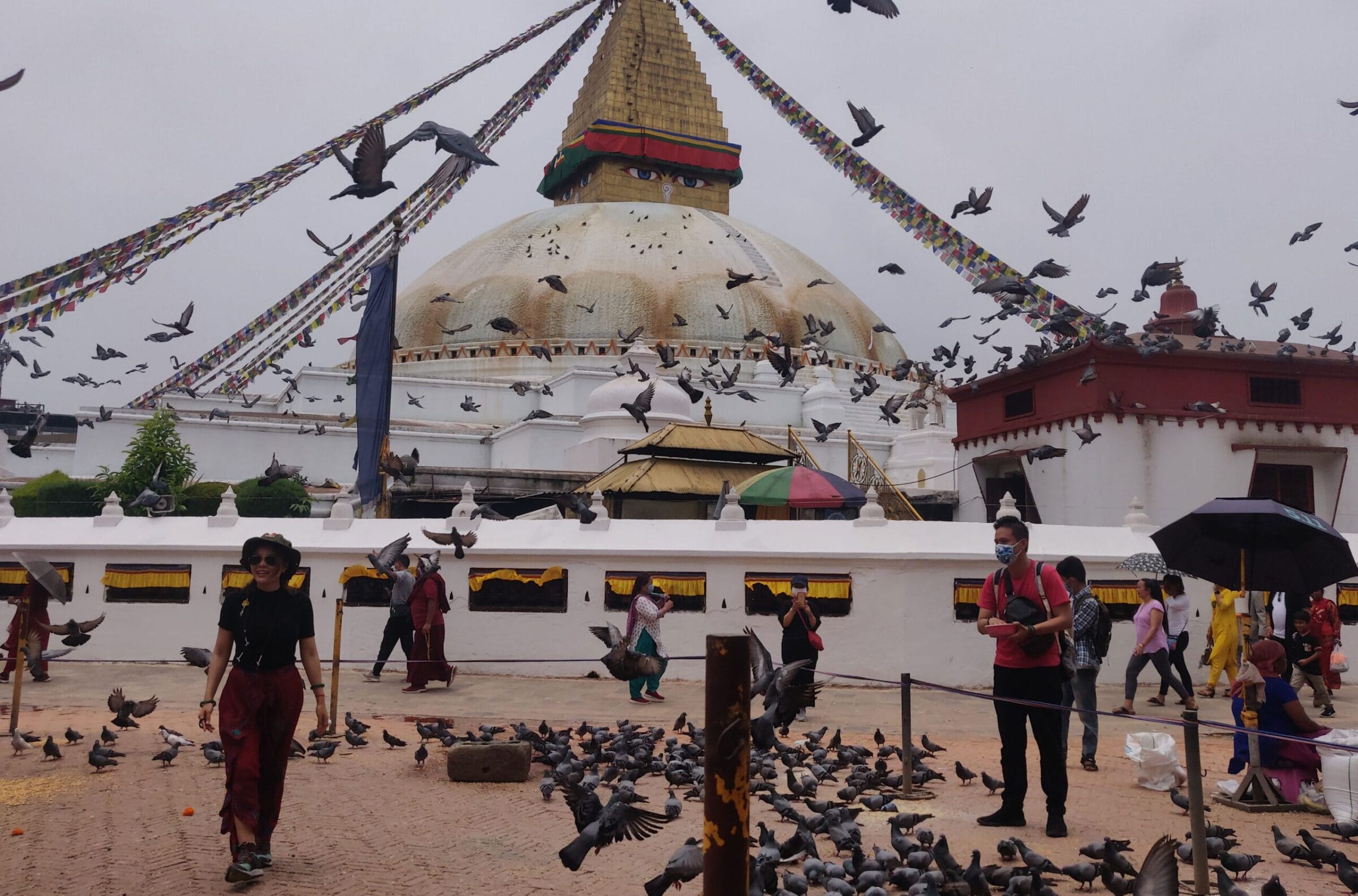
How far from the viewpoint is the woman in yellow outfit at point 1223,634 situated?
10758 millimetres

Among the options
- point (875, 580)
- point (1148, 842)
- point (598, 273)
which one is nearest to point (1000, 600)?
point (1148, 842)

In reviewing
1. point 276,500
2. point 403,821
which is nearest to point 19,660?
point 403,821

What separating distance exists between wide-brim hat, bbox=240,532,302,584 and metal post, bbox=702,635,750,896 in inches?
101

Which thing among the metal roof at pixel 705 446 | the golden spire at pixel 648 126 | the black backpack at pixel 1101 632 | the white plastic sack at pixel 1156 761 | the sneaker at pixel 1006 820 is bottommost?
the sneaker at pixel 1006 820

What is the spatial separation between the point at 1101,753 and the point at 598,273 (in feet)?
95.7

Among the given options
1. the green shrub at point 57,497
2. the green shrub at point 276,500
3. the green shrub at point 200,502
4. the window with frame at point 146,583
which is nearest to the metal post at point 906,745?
the window with frame at point 146,583

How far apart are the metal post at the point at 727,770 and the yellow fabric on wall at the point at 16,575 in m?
12.4

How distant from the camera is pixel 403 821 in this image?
598 cm

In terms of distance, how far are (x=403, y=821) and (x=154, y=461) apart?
19.5 m

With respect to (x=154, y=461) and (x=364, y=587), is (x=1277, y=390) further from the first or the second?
(x=154, y=461)

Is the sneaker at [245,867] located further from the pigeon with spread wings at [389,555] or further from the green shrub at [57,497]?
the green shrub at [57,497]

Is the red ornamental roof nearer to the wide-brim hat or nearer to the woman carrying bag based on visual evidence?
the woman carrying bag

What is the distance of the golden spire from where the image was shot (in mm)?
43094

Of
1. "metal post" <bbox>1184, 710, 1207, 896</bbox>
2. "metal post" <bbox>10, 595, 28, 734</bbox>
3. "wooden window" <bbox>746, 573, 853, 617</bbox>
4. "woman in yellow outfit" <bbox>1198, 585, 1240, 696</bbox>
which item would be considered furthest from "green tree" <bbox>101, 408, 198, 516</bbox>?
"metal post" <bbox>1184, 710, 1207, 896</bbox>
